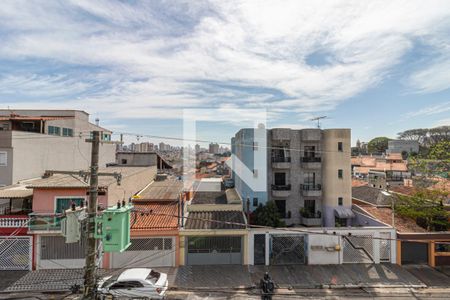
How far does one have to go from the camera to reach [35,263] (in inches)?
616

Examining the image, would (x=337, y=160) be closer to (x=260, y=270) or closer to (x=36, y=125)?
(x=260, y=270)

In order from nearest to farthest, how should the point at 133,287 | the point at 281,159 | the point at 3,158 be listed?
the point at 133,287, the point at 3,158, the point at 281,159

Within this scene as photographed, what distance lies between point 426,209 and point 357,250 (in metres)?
6.32

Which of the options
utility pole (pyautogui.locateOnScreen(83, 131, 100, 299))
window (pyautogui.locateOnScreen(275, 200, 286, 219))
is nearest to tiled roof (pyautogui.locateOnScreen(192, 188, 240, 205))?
window (pyautogui.locateOnScreen(275, 200, 286, 219))

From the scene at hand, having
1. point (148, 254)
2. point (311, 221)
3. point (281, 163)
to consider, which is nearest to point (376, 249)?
point (311, 221)

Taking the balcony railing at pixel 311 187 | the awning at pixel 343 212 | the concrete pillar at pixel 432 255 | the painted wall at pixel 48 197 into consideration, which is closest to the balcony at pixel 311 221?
the awning at pixel 343 212

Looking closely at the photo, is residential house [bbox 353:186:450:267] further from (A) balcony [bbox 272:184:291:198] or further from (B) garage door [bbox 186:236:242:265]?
(B) garage door [bbox 186:236:242:265]

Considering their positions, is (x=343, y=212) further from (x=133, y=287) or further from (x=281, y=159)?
(x=133, y=287)

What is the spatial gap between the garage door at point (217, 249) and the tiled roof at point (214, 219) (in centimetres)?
79

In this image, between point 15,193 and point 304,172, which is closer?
point 15,193

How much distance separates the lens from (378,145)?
363 feet

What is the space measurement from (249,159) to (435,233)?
44.5ft

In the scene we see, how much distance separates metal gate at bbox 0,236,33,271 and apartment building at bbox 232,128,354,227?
1532 centimetres

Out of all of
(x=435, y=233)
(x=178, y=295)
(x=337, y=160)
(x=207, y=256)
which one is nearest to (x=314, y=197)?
(x=337, y=160)
